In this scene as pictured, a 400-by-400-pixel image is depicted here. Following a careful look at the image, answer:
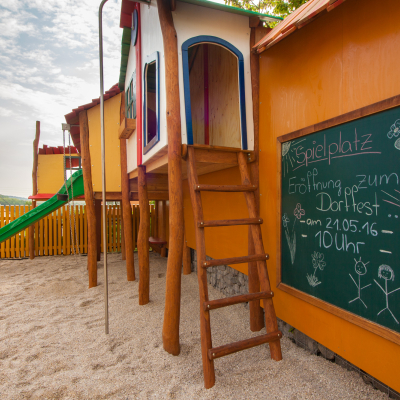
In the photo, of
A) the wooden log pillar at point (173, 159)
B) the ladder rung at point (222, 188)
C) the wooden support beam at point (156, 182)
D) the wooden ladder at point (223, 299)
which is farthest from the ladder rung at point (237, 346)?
the wooden support beam at point (156, 182)

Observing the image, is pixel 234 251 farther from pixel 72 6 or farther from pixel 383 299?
pixel 72 6

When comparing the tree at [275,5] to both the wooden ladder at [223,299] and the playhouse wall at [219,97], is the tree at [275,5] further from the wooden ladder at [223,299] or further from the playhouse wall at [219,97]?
the wooden ladder at [223,299]

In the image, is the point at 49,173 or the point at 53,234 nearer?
the point at 53,234

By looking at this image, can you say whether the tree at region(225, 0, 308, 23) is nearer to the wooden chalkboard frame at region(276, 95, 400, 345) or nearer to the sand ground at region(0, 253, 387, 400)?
the wooden chalkboard frame at region(276, 95, 400, 345)

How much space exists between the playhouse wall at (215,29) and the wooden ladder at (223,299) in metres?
0.63

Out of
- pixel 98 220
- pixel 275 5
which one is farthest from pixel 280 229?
pixel 275 5

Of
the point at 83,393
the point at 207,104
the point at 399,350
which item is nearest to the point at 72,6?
the point at 207,104

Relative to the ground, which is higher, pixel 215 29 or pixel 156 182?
pixel 215 29

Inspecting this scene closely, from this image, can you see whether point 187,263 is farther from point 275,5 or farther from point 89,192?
point 275,5

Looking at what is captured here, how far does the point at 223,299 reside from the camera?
7.64 feet

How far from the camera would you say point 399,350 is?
68.8 inches

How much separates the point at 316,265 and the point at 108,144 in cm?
483

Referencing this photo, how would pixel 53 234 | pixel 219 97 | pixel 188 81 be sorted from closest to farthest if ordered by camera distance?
1. pixel 188 81
2. pixel 219 97
3. pixel 53 234

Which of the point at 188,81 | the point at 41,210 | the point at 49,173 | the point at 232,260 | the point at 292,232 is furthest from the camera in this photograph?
the point at 49,173
